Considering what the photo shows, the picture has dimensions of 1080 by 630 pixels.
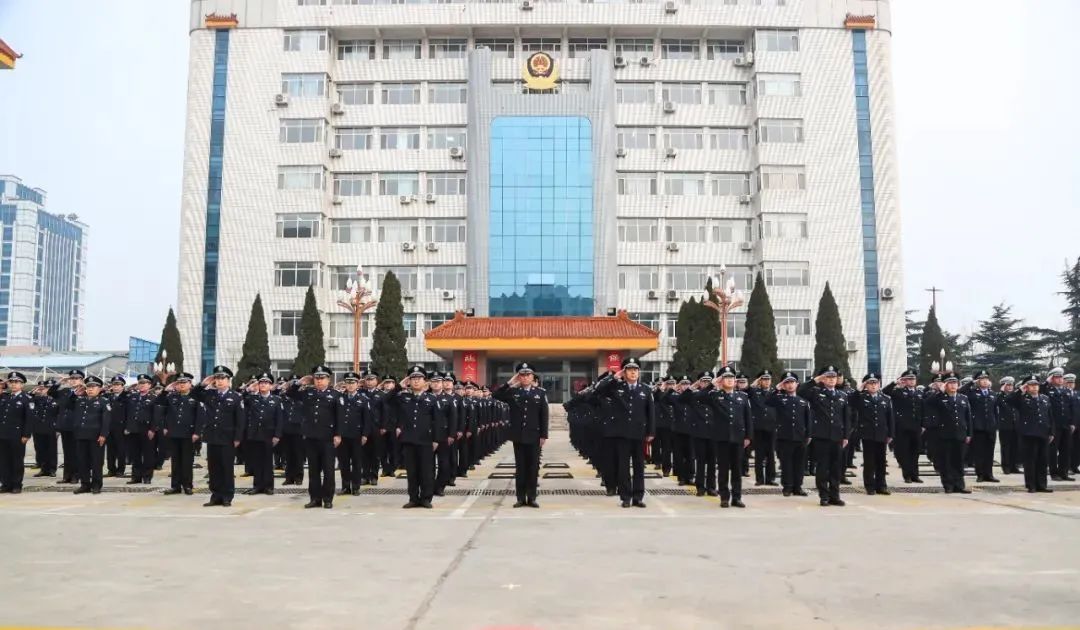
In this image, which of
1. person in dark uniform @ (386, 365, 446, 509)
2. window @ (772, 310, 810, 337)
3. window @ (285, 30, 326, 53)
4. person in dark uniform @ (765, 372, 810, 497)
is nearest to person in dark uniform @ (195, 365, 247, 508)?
person in dark uniform @ (386, 365, 446, 509)

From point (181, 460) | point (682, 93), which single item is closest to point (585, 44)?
point (682, 93)

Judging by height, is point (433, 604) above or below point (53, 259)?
below

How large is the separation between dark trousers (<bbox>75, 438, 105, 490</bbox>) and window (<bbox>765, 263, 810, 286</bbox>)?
39.6 metres

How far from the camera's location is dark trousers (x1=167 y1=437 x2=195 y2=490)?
42.2ft

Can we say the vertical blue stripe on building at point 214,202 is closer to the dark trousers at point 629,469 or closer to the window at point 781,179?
the window at point 781,179

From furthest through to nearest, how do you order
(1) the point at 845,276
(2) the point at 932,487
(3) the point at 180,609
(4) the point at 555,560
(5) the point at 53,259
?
(5) the point at 53,259
(1) the point at 845,276
(2) the point at 932,487
(4) the point at 555,560
(3) the point at 180,609

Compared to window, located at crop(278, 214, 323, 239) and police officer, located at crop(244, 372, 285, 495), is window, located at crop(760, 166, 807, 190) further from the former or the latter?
police officer, located at crop(244, 372, 285, 495)

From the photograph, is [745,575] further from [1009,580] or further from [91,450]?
[91,450]

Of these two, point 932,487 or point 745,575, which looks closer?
point 745,575

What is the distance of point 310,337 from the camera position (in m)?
44.8

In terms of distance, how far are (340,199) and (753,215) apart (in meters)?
22.8

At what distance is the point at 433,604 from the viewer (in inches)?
215

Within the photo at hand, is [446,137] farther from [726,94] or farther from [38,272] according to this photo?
[38,272]

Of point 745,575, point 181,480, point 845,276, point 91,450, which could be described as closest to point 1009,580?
point 745,575
